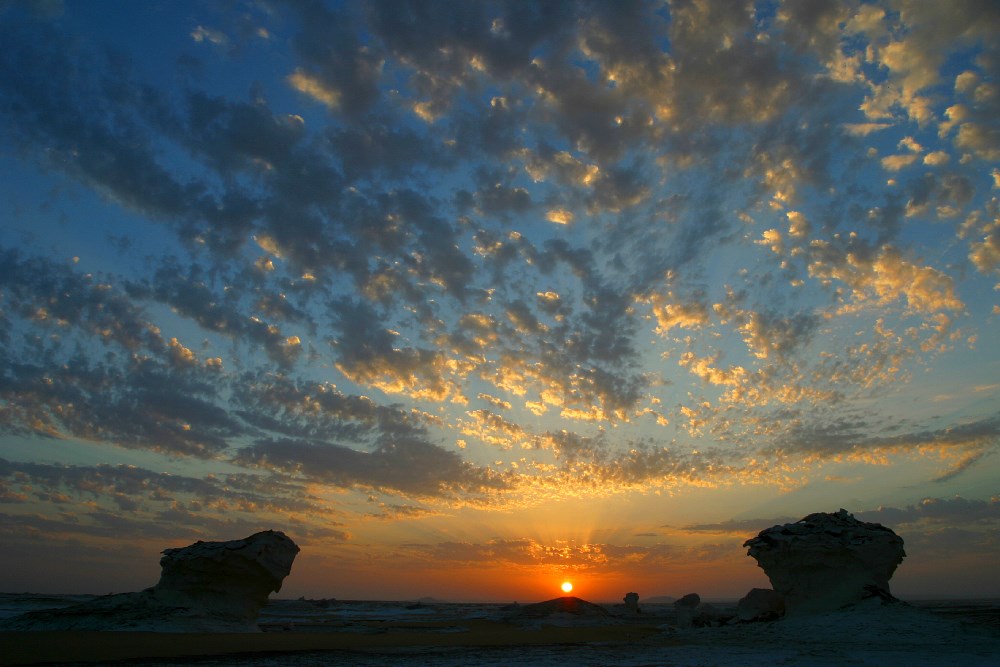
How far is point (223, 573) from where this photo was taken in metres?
29.0

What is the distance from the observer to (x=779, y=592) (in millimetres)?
28406

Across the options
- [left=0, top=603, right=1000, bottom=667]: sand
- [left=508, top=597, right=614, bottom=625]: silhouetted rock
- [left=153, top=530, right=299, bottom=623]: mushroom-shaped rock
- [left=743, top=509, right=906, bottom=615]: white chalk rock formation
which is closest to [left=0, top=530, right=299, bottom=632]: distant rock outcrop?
[left=153, top=530, right=299, bottom=623]: mushroom-shaped rock

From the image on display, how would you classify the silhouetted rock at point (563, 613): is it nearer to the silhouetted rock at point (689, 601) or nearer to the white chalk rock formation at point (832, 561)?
the silhouetted rock at point (689, 601)

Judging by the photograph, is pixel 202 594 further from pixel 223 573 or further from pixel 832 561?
pixel 832 561

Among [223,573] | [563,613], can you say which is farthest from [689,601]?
[223,573]

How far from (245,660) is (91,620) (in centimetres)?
1569

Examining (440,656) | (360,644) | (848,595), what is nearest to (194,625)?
(360,644)

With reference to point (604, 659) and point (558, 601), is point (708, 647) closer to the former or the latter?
point (604, 659)

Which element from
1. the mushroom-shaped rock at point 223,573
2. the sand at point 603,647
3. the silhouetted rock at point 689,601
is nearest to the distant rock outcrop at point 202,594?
the mushroom-shaped rock at point 223,573

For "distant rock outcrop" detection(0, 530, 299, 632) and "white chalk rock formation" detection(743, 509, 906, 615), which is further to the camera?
"distant rock outcrop" detection(0, 530, 299, 632)

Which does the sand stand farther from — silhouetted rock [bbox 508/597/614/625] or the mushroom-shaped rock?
silhouetted rock [bbox 508/597/614/625]

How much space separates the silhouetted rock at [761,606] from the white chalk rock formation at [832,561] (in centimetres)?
302

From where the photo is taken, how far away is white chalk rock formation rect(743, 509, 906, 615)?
25875 millimetres

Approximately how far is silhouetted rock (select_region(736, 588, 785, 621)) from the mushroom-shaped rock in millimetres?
25395
